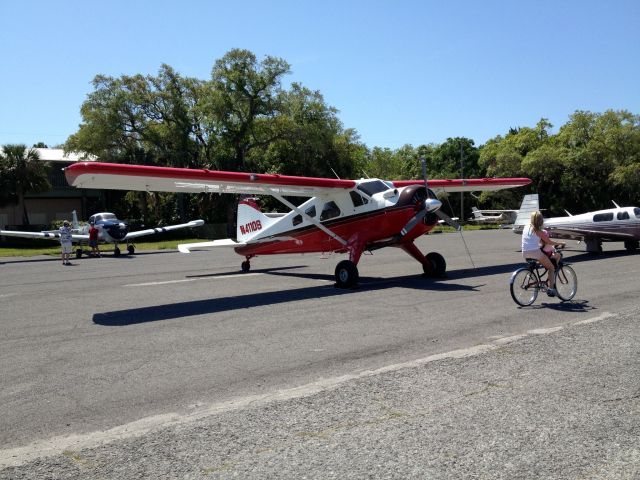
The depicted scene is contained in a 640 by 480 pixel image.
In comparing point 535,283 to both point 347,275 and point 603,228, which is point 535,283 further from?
point 603,228

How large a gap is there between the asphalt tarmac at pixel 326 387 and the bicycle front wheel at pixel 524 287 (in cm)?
25

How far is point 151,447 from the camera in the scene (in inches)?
176

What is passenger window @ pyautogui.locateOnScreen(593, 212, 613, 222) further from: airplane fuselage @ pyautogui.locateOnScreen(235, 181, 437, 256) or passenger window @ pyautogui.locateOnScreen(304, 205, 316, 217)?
passenger window @ pyautogui.locateOnScreen(304, 205, 316, 217)

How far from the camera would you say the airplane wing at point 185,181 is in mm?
11609

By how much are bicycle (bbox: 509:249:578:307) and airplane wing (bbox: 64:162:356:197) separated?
6116 millimetres

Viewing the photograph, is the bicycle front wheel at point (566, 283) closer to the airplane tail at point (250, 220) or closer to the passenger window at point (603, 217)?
the airplane tail at point (250, 220)

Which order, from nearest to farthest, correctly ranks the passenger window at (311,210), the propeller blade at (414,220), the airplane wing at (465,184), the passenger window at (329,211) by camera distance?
the propeller blade at (414,220)
the passenger window at (329,211)
the passenger window at (311,210)
the airplane wing at (465,184)

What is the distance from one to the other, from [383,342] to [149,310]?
5418mm

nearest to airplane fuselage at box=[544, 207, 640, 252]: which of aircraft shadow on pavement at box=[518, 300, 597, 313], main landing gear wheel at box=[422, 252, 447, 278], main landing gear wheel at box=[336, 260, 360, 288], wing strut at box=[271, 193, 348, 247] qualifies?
main landing gear wheel at box=[422, 252, 447, 278]

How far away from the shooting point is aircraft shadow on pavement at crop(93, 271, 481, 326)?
10.5 m

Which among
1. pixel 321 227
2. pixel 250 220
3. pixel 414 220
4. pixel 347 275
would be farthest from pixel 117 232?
pixel 414 220

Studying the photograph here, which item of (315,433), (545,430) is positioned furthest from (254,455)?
(545,430)

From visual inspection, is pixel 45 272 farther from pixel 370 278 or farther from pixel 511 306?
pixel 511 306

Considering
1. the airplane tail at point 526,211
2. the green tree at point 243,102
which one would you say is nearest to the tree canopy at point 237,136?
the green tree at point 243,102
